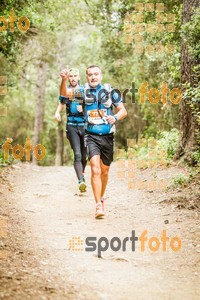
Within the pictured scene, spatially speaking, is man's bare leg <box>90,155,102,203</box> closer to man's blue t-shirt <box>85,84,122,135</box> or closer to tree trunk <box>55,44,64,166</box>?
man's blue t-shirt <box>85,84,122,135</box>

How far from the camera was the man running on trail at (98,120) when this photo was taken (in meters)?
6.98

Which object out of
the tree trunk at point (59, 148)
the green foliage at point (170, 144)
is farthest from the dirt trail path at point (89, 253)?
the tree trunk at point (59, 148)

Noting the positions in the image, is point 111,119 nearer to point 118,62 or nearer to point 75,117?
point 75,117

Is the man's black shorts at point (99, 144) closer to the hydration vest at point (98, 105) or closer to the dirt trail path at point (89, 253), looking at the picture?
the hydration vest at point (98, 105)

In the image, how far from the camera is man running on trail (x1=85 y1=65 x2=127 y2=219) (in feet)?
22.9

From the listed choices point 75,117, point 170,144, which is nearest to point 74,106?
point 75,117

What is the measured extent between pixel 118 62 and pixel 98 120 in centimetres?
1434

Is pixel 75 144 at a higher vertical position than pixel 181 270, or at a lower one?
higher

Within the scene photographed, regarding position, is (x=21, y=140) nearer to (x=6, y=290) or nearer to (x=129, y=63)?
(x=129, y=63)

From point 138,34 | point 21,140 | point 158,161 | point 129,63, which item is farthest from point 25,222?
point 21,140

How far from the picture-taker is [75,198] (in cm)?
895

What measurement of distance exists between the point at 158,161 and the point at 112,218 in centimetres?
497

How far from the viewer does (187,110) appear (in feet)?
35.2

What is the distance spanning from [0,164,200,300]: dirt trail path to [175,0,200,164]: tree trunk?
1808mm
